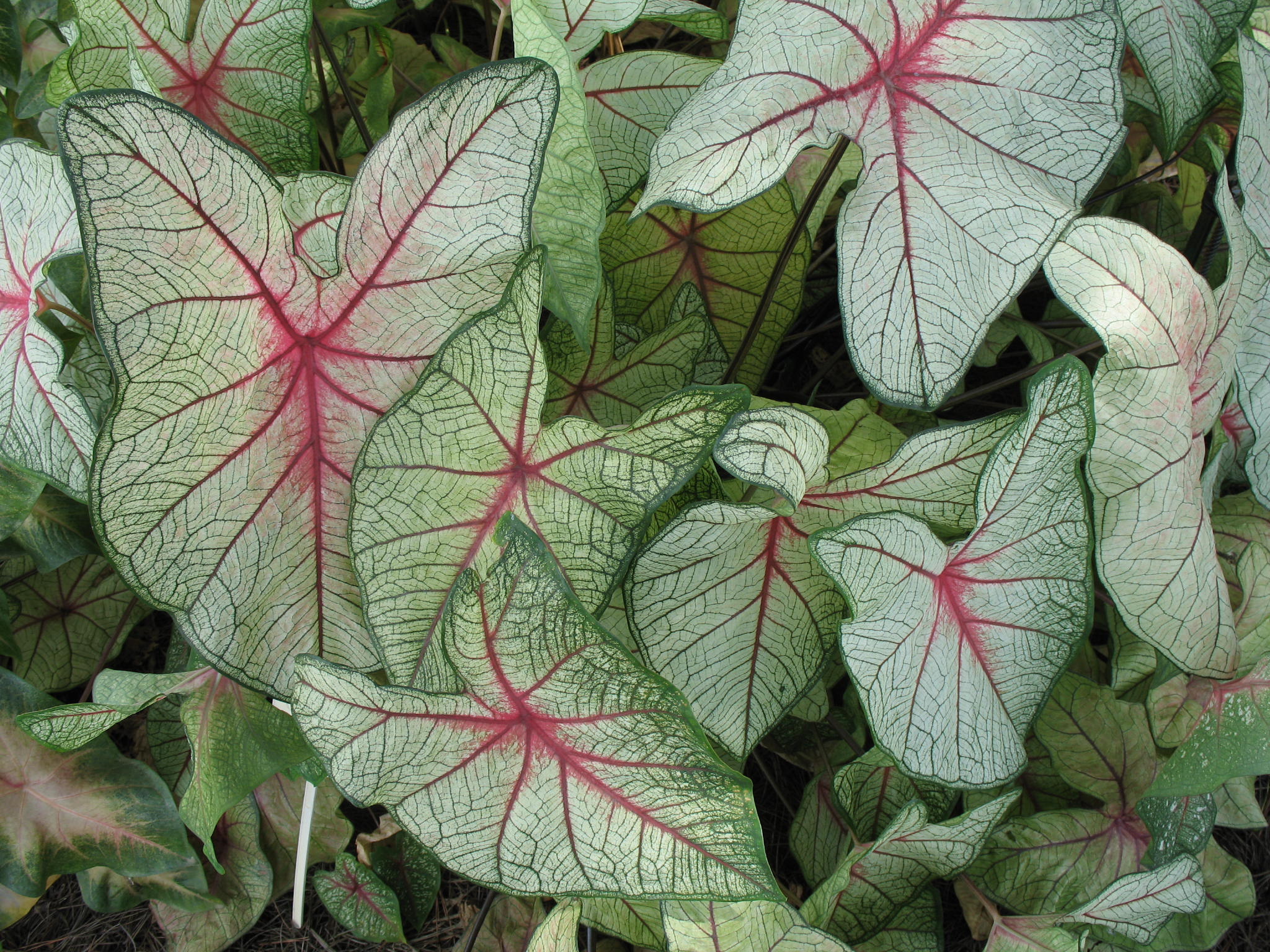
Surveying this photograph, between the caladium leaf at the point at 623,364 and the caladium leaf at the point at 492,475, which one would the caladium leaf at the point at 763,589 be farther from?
the caladium leaf at the point at 623,364

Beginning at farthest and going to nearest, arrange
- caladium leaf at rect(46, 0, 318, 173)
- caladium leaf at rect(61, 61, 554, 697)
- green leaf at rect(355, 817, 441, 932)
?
green leaf at rect(355, 817, 441, 932) → caladium leaf at rect(46, 0, 318, 173) → caladium leaf at rect(61, 61, 554, 697)

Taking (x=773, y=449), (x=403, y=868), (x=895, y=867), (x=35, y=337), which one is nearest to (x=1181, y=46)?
(x=773, y=449)

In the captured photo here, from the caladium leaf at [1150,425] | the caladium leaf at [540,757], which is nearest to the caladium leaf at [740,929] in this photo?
the caladium leaf at [540,757]

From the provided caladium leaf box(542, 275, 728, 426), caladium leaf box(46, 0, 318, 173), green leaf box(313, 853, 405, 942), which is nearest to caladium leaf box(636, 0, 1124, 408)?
caladium leaf box(542, 275, 728, 426)

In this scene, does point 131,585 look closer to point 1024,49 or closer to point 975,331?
point 975,331

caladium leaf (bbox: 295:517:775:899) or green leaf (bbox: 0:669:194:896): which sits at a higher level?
caladium leaf (bbox: 295:517:775:899)

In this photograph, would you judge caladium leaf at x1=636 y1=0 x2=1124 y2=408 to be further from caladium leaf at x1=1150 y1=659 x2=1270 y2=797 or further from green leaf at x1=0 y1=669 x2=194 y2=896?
green leaf at x1=0 y1=669 x2=194 y2=896

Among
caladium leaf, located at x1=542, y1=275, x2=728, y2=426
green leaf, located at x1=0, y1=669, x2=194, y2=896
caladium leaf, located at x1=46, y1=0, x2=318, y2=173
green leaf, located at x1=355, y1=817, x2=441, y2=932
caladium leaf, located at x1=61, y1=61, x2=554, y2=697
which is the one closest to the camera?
caladium leaf, located at x1=61, y1=61, x2=554, y2=697

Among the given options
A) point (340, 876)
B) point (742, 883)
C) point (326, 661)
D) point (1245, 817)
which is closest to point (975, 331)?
point (742, 883)
